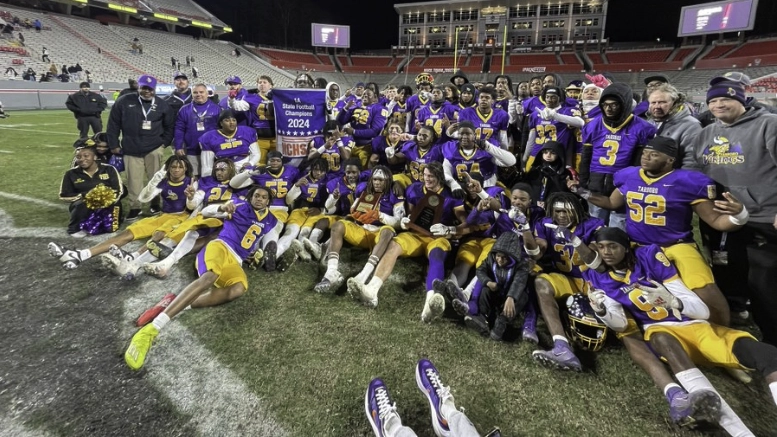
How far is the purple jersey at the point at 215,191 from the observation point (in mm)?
4793

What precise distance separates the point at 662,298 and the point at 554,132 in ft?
10.1

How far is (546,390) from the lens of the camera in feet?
8.74

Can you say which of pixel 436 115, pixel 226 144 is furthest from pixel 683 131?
pixel 226 144

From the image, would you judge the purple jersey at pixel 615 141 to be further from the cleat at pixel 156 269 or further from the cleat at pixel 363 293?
the cleat at pixel 156 269

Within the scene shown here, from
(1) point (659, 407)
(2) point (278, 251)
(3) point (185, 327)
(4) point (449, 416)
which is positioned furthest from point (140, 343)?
(1) point (659, 407)

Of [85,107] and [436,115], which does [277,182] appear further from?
[85,107]

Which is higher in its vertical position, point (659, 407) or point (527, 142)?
point (527, 142)

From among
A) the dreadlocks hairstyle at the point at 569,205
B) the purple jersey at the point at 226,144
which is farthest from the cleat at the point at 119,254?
the dreadlocks hairstyle at the point at 569,205

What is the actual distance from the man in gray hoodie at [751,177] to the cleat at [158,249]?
5601mm

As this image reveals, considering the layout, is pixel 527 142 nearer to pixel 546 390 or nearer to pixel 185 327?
pixel 546 390

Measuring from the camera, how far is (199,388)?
2617 millimetres

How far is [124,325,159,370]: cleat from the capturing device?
273 centimetres

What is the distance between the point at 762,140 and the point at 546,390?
2642 millimetres

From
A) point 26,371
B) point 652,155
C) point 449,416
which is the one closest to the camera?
point 449,416
